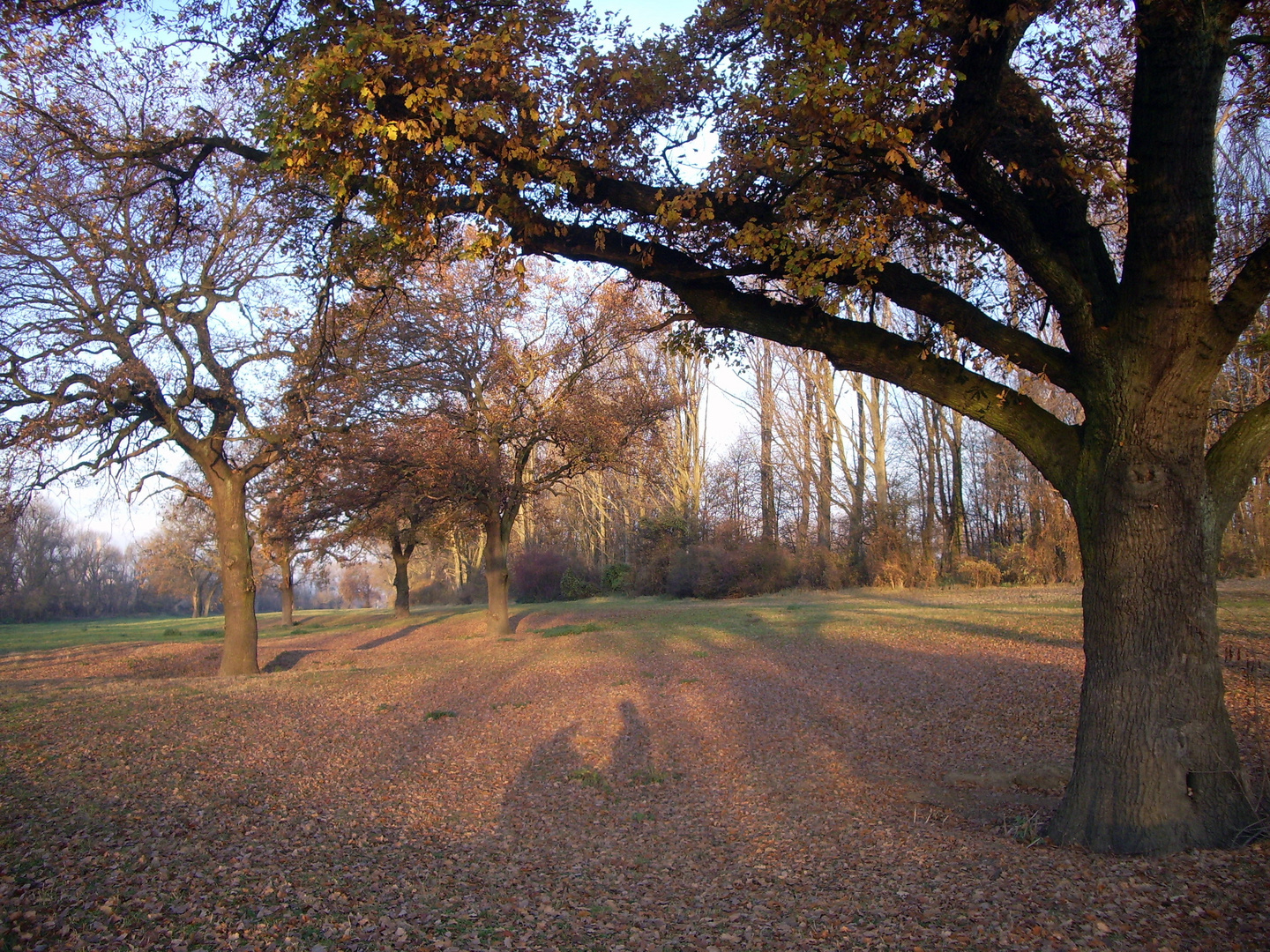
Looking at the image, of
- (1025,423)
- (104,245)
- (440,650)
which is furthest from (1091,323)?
(440,650)

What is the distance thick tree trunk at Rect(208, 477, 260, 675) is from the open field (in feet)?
6.64

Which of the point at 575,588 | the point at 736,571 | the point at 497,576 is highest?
the point at 497,576

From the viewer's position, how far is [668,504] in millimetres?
37469

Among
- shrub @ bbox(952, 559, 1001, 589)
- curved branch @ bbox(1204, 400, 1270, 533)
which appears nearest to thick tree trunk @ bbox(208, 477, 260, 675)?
curved branch @ bbox(1204, 400, 1270, 533)

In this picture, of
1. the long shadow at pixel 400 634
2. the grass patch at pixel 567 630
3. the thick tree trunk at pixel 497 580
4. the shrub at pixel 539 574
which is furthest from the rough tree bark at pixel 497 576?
the shrub at pixel 539 574

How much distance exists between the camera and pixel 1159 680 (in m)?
4.87

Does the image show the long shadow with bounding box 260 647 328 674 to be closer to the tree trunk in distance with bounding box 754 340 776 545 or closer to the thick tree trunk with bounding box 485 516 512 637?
the thick tree trunk with bounding box 485 516 512 637

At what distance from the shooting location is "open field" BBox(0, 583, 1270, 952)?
4008mm

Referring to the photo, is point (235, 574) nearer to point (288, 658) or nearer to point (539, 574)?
point (288, 658)

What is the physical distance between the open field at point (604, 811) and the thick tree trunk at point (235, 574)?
203cm

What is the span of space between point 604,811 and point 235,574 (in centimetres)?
1053

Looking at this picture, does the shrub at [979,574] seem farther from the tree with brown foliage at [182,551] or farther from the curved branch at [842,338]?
the tree with brown foliage at [182,551]

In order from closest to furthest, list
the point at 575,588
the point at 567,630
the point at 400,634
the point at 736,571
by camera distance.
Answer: the point at 567,630 < the point at 400,634 < the point at 736,571 < the point at 575,588

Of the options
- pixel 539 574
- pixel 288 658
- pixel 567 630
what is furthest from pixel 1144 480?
pixel 539 574
